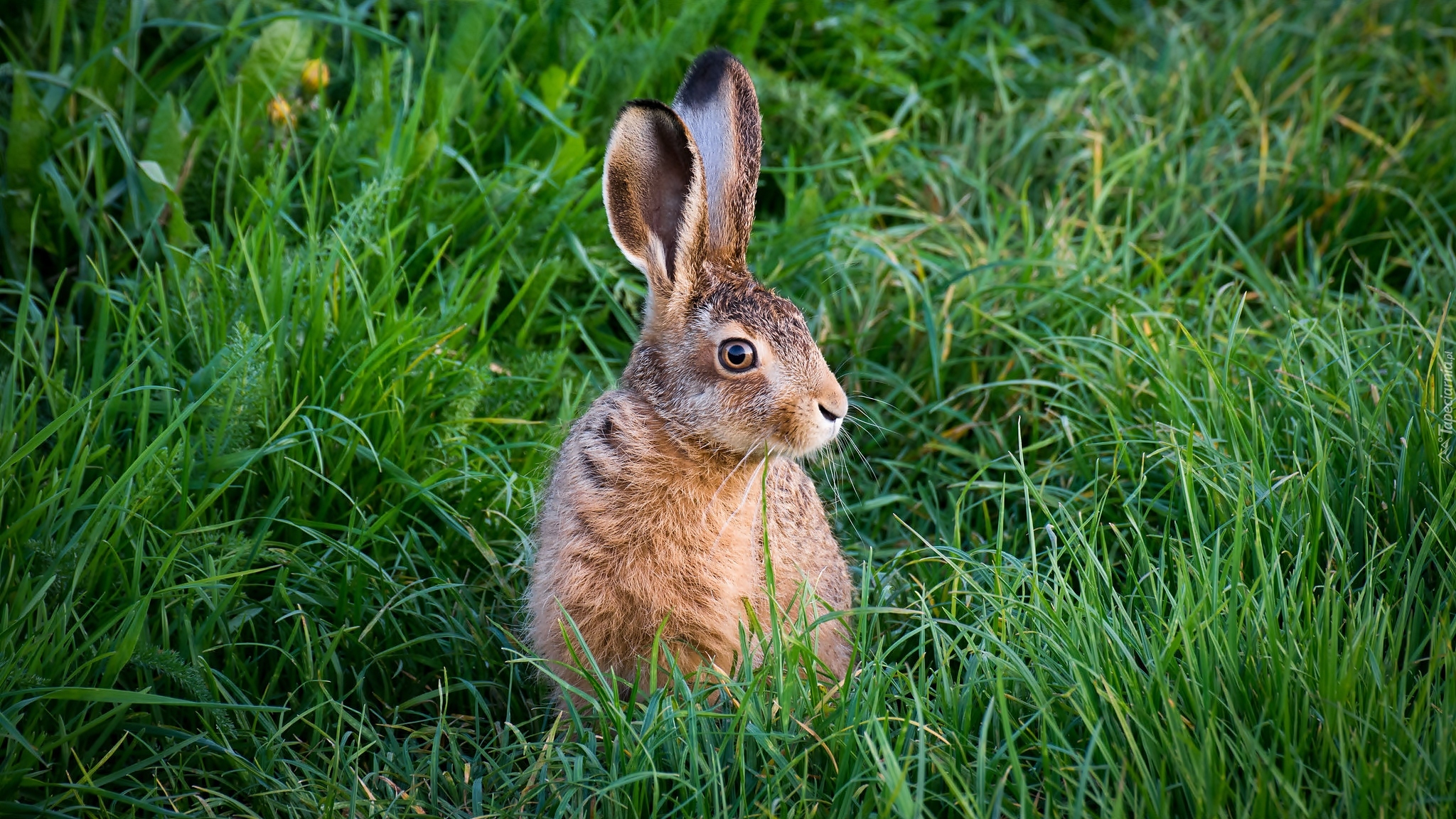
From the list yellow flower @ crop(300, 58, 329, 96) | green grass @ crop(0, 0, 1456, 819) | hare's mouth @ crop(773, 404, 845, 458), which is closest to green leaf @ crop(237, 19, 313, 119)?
green grass @ crop(0, 0, 1456, 819)

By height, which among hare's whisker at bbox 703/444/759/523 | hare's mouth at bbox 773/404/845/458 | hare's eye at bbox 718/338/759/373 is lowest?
hare's whisker at bbox 703/444/759/523

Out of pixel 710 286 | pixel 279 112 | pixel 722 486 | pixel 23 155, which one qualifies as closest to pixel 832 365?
pixel 710 286

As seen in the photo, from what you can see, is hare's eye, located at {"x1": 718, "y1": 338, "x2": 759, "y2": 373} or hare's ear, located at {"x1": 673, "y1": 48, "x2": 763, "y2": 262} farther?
hare's ear, located at {"x1": 673, "y1": 48, "x2": 763, "y2": 262}

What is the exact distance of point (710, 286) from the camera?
3596mm

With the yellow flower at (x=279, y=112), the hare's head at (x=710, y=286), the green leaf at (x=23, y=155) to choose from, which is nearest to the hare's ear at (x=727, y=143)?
the hare's head at (x=710, y=286)

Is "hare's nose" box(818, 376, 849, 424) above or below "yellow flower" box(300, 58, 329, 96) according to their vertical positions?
above

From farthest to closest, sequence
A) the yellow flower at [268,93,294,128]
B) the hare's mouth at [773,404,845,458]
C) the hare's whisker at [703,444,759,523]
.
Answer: the yellow flower at [268,93,294,128] < the hare's whisker at [703,444,759,523] < the hare's mouth at [773,404,845,458]

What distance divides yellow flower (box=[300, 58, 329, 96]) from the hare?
193 cm

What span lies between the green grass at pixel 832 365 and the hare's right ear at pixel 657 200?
708mm

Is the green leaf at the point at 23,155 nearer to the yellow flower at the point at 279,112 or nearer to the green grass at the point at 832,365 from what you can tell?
the green grass at the point at 832,365

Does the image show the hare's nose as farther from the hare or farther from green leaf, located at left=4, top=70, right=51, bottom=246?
green leaf, located at left=4, top=70, right=51, bottom=246

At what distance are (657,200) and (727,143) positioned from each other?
276 millimetres

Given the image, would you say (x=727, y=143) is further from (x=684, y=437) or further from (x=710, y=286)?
(x=684, y=437)

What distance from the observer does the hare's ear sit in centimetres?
368
